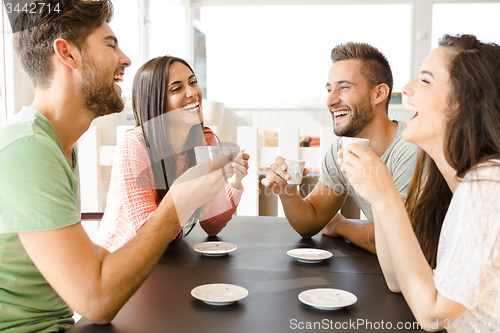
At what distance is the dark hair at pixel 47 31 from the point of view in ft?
2.28

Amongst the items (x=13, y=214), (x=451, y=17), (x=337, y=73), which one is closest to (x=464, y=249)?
(x=13, y=214)

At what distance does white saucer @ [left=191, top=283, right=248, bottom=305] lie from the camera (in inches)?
26.0

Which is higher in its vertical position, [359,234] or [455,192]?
[455,192]

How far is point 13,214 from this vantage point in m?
0.58

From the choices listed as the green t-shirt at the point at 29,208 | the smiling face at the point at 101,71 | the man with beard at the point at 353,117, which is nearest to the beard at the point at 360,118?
the man with beard at the point at 353,117

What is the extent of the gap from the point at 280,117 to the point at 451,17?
4188 millimetres

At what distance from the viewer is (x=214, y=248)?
3.28ft

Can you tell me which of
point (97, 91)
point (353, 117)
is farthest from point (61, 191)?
point (353, 117)

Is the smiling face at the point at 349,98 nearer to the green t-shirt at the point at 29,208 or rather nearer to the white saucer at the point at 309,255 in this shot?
the white saucer at the point at 309,255

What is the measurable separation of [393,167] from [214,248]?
0.65 metres

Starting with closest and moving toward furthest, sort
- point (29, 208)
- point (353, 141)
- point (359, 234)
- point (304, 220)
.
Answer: point (29, 208)
point (353, 141)
point (359, 234)
point (304, 220)

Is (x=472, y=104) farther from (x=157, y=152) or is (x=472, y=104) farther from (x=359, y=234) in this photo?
(x=157, y=152)

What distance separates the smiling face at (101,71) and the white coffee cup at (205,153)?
21 centimetres

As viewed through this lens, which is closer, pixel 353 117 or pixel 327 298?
pixel 327 298
